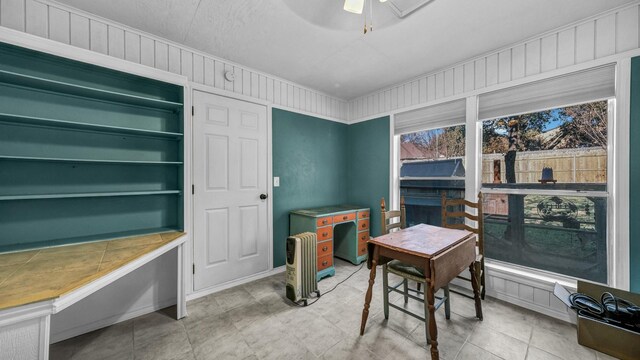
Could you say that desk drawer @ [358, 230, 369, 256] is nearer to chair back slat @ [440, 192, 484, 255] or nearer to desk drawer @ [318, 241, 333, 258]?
desk drawer @ [318, 241, 333, 258]

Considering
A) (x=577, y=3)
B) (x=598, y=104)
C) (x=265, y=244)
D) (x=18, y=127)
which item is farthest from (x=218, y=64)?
(x=598, y=104)

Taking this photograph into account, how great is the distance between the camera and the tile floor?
5.57 ft

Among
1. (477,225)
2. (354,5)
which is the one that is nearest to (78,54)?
(354,5)

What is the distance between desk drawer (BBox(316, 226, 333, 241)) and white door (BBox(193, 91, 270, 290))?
2.35 feet

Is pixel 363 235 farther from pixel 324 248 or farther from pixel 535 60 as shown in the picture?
pixel 535 60

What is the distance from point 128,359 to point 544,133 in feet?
13.5

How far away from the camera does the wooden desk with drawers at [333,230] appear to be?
117 inches

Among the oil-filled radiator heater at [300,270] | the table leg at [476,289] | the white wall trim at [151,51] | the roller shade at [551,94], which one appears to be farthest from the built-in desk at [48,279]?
the roller shade at [551,94]

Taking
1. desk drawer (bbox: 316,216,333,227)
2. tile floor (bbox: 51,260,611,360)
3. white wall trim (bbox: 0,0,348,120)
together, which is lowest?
tile floor (bbox: 51,260,611,360)

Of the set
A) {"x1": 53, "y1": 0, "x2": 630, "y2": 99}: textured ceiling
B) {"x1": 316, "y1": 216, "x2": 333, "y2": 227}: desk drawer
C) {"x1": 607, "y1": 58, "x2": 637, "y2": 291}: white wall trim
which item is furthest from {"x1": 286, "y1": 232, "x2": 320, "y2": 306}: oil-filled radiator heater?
{"x1": 607, "y1": 58, "x2": 637, "y2": 291}: white wall trim

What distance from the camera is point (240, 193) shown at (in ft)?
9.40

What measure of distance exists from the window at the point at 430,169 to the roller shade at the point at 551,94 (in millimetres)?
435

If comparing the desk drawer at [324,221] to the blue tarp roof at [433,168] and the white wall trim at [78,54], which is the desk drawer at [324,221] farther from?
the white wall trim at [78,54]

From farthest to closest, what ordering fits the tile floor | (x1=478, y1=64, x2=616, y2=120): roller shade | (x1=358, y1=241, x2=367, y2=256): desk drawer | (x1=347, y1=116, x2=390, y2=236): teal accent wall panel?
(x1=347, y1=116, x2=390, y2=236): teal accent wall panel, (x1=358, y1=241, x2=367, y2=256): desk drawer, (x1=478, y1=64, x2=616, y2=120): roller shade, the tile floor
